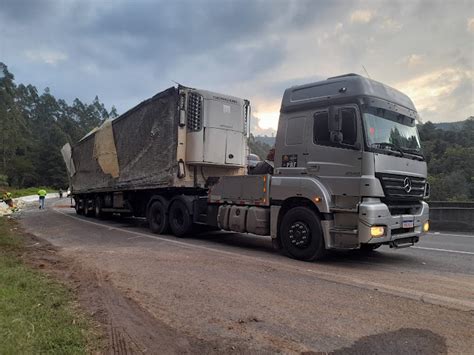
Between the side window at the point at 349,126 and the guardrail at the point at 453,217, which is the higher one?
the side window at the point at 349,126

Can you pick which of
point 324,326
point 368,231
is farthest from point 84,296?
point 368,231

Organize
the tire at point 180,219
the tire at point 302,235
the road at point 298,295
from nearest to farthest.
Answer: the road at point 298,295
the tire at point 302,235
the tire at point 180,219

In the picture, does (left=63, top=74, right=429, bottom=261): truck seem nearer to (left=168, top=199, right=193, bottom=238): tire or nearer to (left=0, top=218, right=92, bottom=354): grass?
(left=168, top=199, right=193, bottom=238): tire

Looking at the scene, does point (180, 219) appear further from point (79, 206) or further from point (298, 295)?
point (79, 206)

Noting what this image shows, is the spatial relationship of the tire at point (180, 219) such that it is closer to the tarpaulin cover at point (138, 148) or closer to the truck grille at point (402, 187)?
the tarpaulin cover at point (138, 148)

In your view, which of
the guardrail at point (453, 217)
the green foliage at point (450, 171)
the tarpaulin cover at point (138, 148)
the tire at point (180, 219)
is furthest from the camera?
the green foliage at point (450, 171)

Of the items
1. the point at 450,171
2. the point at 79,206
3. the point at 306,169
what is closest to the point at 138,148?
the point at 306,169

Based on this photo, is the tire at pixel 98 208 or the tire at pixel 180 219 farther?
the tire at pixel 98 208

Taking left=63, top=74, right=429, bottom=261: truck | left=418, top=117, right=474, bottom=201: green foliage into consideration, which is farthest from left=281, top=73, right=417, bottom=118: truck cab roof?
left=418, top=117, right=474, bottom=201: green foliage

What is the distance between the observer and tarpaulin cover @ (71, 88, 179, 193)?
1072 centimetres

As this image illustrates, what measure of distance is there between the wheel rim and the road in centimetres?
34

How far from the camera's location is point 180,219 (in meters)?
10.9

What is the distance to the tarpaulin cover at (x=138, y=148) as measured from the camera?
10719mm

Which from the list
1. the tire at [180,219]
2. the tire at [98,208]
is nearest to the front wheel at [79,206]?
the tire at [98,208]
